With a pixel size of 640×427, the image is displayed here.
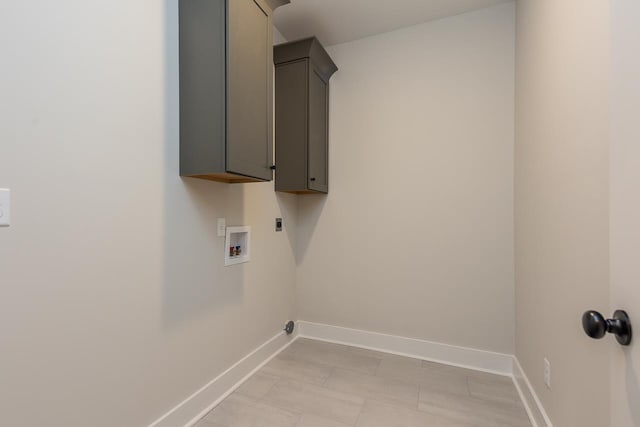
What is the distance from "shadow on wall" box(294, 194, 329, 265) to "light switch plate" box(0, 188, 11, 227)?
2034 millimetres

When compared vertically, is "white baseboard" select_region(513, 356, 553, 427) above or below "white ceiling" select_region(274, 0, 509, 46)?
below

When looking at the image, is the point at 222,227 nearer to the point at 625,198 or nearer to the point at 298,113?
the point at 298,113

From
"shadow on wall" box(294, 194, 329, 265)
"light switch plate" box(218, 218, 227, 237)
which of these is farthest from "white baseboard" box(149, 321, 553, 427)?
"light switch plate" box(218, 218, 227, 237)

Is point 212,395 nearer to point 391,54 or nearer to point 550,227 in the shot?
point 550,227

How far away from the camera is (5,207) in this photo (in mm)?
914

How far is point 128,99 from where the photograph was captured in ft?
4.18

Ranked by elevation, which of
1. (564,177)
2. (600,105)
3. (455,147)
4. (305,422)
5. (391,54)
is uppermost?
(391,54)

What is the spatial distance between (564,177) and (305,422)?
6.00 feet

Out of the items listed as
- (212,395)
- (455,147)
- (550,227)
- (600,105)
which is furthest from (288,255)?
(600,105)

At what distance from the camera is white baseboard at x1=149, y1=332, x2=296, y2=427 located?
4.85 feet

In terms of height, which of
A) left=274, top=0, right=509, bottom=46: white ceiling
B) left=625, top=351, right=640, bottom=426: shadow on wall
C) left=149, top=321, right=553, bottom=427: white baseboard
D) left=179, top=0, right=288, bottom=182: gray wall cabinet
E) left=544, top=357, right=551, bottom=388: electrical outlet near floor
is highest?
left=274, top=0, right=509, bottom=46: white ceiling

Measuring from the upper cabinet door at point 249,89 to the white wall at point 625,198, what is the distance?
1.39 metres

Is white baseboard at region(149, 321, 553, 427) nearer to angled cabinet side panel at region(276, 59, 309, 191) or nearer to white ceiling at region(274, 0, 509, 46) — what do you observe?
angled cabinet side panel at region(276, 59, 309, 191)

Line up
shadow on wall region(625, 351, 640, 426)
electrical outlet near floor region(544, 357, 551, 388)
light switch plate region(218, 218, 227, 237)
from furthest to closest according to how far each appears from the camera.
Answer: light switch plate region(218, 218, 227, 237) → electrical outlet near floor region(544, 357, 551, 388) → shadow on wall region(625, 351, 640, 426)
